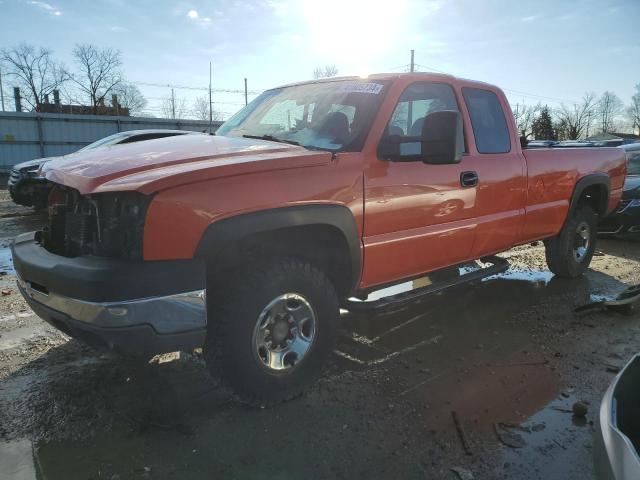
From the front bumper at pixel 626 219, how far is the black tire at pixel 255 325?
682cm

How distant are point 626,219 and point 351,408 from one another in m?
6.96

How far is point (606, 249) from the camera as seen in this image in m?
8.09

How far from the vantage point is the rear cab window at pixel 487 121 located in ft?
14.2

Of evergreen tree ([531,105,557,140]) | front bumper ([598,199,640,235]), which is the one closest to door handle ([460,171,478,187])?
front bumper ([598,199,640,235])

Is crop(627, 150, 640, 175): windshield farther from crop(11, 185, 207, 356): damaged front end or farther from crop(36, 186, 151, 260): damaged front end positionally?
crop(36, 186, 151, 260): damaged front end

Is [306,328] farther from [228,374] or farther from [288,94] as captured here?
[288,94]

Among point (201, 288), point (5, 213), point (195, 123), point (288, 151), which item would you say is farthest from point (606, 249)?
point (195, 123)

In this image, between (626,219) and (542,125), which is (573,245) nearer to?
(626,219)

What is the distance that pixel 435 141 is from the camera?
3.30 meters

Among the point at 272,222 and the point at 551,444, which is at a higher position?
the point at 272,222

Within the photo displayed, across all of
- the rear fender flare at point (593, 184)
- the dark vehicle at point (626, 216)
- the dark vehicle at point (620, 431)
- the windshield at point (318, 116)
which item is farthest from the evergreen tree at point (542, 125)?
the dark vehicle at point (620, 431)

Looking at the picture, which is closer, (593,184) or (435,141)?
(435,141)

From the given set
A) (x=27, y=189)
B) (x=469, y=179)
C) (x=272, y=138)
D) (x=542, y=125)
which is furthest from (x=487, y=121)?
(x=542, y=125)

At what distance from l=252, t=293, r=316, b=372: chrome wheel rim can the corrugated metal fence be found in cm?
2190
